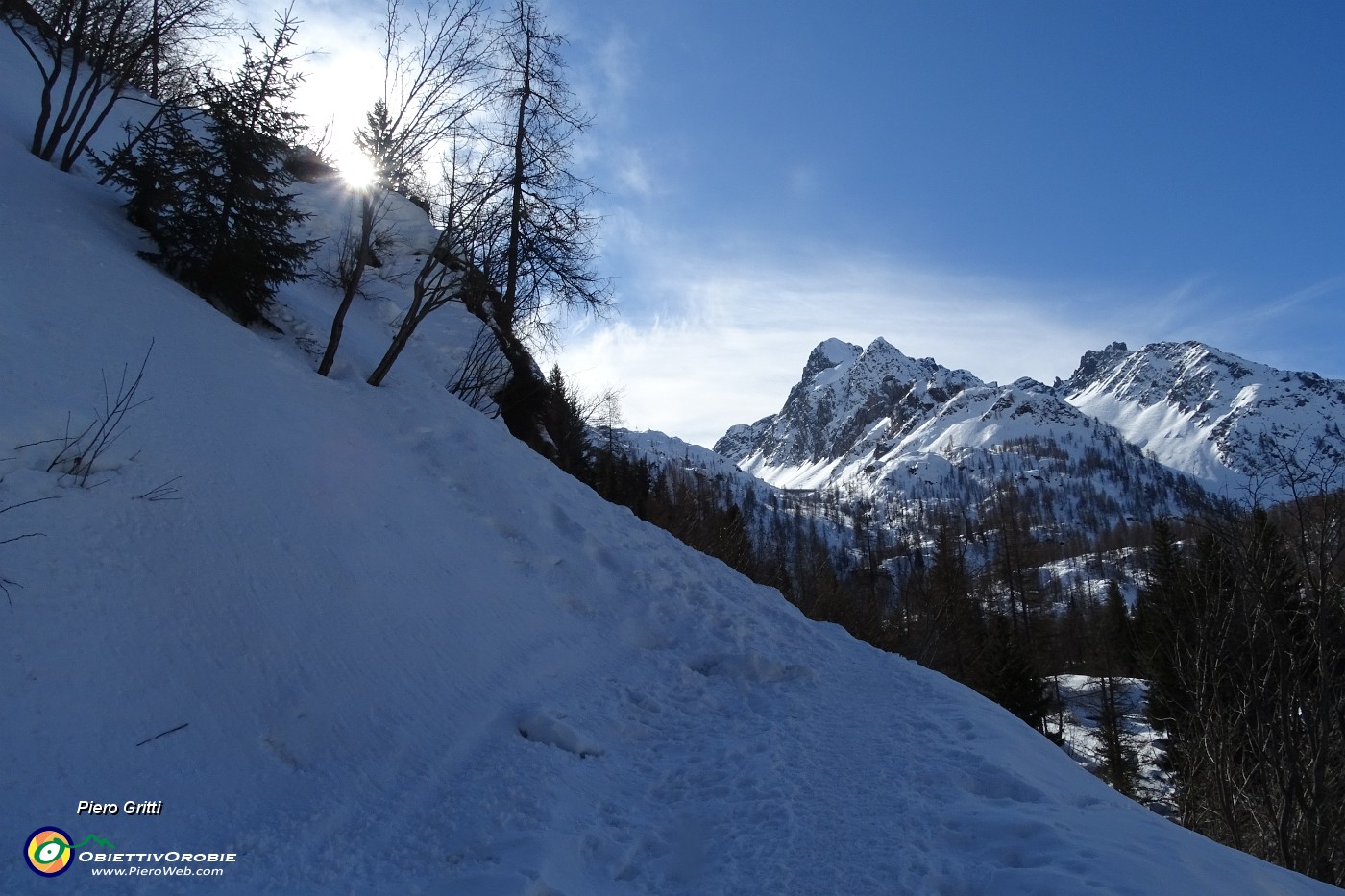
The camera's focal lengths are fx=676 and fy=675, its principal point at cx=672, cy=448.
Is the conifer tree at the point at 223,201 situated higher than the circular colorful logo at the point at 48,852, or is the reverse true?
the conifer tree at the point at 223,201

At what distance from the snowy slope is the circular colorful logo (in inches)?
2.3

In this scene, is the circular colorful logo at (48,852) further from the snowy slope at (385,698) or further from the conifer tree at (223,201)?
the conifer tree at (223,201)

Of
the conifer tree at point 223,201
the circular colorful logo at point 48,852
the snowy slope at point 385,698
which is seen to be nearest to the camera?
the circular colorful logo at point 48,852

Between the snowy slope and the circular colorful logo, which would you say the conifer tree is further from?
the circular colorful logo

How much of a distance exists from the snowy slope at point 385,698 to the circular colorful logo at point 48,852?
57 millimetres

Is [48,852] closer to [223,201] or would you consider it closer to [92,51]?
[223,201]

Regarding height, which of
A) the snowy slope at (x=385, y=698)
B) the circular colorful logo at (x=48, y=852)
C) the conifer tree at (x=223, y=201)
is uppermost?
the conifer tree at (x=223, y=201)

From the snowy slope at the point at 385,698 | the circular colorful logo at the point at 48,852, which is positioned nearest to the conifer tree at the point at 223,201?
the snowy slope at the point at 385,698

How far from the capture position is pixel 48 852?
2727 mm

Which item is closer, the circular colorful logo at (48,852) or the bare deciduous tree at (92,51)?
the circular colorful logo at (48,852)

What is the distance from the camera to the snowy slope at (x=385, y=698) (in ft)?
10.8

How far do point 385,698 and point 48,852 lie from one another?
1973 mm

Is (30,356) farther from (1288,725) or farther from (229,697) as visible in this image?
(1288,725)

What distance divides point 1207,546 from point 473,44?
1137 cm
